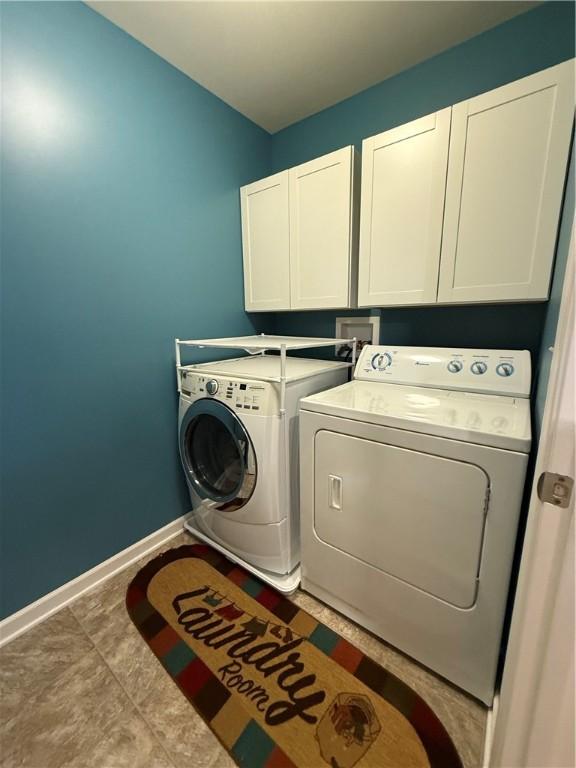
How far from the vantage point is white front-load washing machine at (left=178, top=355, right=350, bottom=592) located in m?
1.32

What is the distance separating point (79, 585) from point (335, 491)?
51.5 inches

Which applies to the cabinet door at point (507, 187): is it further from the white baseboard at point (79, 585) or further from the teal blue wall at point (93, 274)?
the white baseboard at point (79, 585)

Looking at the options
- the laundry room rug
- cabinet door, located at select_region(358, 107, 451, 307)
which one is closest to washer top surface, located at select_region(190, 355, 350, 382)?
cabinet door, located at select_region(358, 107, 451, 307)

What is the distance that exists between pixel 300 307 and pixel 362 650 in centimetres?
165

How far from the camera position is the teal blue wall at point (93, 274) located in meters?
1.16

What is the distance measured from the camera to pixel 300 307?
5.96 feet

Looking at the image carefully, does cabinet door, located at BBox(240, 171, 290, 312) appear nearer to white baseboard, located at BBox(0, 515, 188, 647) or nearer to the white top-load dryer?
the white top-load dryer

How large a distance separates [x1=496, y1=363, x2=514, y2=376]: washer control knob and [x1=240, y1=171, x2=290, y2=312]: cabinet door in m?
1.15

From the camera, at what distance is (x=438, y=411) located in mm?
1087

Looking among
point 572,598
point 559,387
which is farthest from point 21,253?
point 572,598

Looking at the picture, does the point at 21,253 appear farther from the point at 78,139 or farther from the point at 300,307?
the point at 300,307

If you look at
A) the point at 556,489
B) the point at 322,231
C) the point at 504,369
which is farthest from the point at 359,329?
the point at 556,489

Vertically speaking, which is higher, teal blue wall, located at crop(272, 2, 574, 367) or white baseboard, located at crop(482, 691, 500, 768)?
teal blue wall, located at crop(272, 2, 574, 367)

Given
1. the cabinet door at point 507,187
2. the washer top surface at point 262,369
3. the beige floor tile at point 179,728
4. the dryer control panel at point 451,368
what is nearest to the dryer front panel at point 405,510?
the washer top surface at point 262,369
